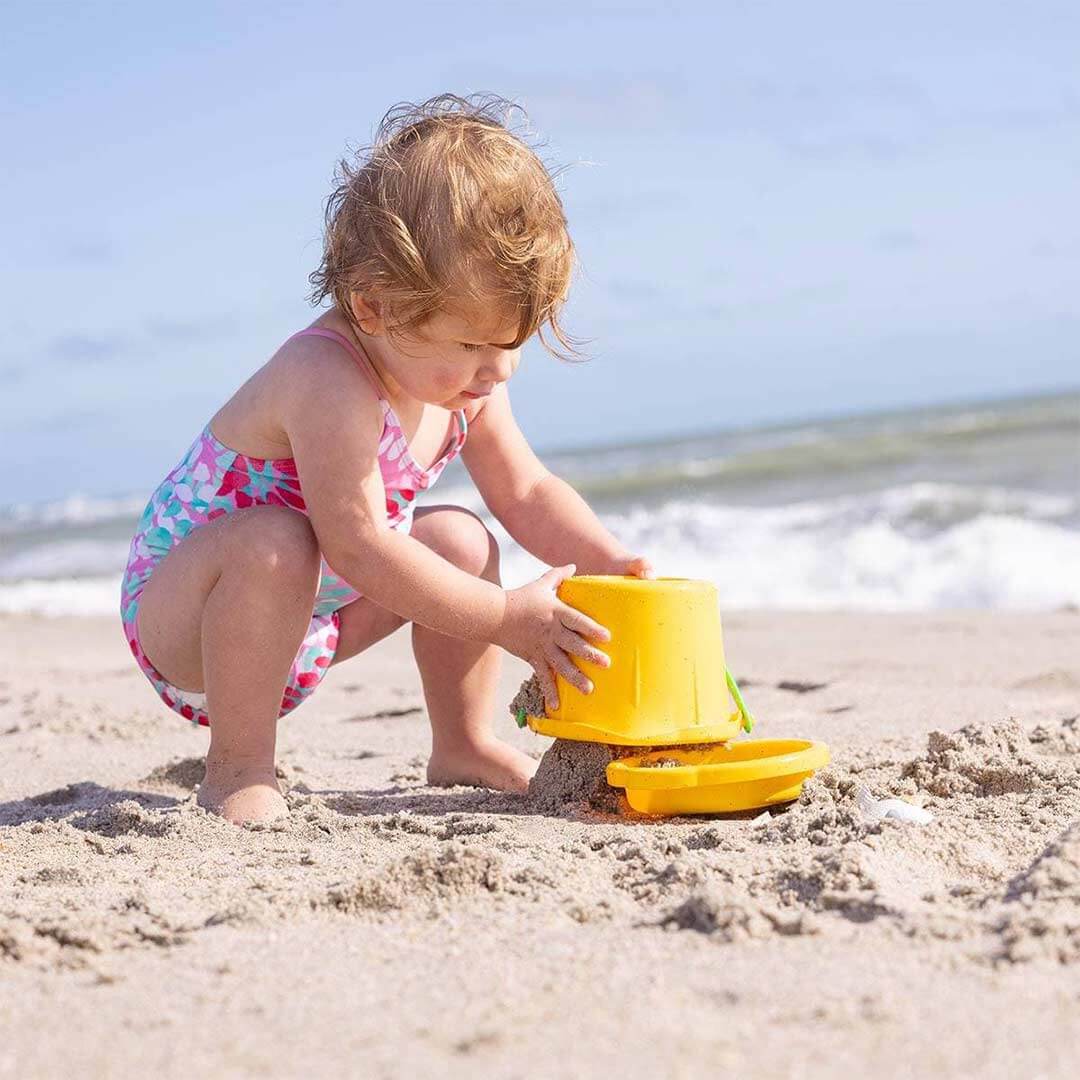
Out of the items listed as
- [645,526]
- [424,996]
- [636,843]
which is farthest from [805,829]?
[645,526]

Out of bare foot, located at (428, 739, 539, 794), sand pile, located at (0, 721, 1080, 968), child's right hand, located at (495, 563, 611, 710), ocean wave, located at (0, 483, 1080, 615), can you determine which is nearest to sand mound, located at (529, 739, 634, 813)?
sand pile, located at (0, 721, 1080, 968)

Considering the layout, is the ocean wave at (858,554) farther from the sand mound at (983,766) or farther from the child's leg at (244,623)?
the child's leg at (244,623)

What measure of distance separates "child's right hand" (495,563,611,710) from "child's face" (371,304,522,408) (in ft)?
1.13

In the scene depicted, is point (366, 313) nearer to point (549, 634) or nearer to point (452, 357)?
point (452, 357)

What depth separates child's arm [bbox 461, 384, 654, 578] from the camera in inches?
110

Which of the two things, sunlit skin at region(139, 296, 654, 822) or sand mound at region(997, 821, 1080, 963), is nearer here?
sand mound at region(997, 821, 1080, 963)

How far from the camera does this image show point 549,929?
1648mm

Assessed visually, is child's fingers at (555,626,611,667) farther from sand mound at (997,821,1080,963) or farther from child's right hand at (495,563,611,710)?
sand mound at (997,821,1080,963)

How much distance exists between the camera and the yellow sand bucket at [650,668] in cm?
226

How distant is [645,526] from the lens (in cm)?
978

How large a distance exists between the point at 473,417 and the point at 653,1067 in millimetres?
1727

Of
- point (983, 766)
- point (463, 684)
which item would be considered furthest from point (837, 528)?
point (983, 766)

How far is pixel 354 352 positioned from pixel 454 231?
319mm

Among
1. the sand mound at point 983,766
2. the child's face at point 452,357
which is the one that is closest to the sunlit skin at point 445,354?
the child's face at point 452,357
